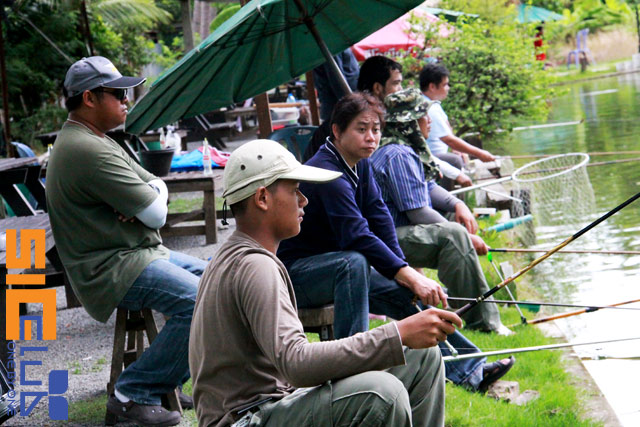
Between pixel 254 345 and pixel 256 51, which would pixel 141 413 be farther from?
pixel 256 51

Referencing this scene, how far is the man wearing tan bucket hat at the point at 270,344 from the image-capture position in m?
2.51

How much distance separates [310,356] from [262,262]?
0.32 metres

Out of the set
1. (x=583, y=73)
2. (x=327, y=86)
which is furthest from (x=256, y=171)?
(x=583, y=73)

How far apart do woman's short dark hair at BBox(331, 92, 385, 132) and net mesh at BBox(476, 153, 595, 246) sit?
2.48 meters

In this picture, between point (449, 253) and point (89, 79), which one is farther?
point (449, 253)

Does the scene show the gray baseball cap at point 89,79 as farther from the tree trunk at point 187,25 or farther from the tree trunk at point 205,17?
the tree trunk at point 205,17

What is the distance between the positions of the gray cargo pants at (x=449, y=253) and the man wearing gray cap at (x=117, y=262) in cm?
148

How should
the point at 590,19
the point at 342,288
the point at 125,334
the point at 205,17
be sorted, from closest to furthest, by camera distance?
the point at 342,288
the point at 125,334
the point at 205,17
the point at 590,19

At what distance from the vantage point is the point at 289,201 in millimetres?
2801

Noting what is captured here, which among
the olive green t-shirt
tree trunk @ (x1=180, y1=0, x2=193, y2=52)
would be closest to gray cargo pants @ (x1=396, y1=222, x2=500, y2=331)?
the olive green t-shirt

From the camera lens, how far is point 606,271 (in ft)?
23.9

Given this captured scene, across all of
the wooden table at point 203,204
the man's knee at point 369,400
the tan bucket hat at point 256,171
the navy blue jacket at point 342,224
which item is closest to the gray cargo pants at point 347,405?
the man's knee at point 369,400

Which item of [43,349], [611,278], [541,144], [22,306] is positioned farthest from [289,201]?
[541,144]

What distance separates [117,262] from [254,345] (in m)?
1.66
